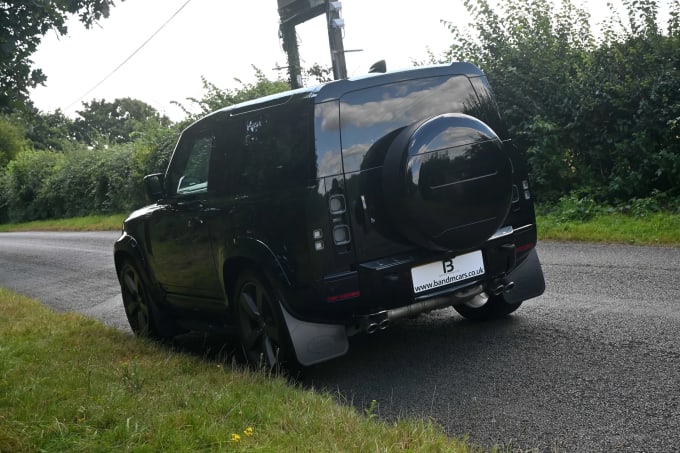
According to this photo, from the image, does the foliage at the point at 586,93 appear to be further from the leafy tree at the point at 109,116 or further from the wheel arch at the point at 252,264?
the leafy tree at the point at 109,116

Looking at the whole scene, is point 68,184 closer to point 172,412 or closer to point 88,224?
point 88,224

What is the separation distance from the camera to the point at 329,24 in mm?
15711

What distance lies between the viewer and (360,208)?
5.05 meters

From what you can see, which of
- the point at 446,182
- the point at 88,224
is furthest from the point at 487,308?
the point at 88,224

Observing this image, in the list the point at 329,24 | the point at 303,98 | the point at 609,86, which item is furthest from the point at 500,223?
the point at 329,24

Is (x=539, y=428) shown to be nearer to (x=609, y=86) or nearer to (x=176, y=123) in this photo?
(x=609, y=86)

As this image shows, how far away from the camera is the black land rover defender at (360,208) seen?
500cm

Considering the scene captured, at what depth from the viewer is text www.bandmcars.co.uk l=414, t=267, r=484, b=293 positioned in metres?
5.24

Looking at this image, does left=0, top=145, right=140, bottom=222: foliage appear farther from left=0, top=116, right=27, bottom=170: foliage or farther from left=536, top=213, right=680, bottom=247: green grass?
left=0, top=116, right=27, bottom=170: foliage

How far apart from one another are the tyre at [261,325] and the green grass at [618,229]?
5580 millimetres

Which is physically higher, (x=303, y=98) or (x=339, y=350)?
(x=303, y=98)

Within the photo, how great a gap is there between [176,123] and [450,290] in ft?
67.9

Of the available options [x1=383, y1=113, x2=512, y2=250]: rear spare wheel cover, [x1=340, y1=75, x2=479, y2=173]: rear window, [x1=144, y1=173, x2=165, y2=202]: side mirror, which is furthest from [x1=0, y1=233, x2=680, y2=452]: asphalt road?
[x1=144, y1=173, x2=165, y2=202]: side mirror

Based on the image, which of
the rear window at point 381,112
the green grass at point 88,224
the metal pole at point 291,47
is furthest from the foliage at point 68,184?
the rear window at point 381,112
